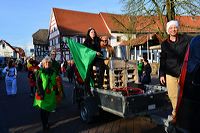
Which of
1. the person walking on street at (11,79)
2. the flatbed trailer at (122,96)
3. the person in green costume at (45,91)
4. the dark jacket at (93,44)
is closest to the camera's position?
the flatbed trailer at (122,96)

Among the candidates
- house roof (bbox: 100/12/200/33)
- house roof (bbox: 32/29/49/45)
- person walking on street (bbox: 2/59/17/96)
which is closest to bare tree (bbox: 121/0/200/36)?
house roof (bbox: 100/12/200/33)

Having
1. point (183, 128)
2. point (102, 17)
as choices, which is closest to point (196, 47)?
point (183, 128)

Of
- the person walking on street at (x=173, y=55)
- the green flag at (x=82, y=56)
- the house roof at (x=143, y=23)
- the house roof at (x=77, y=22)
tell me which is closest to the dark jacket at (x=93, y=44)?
the green flag at (x=82, y=56)

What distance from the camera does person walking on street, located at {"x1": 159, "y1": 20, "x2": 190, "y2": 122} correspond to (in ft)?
21.5

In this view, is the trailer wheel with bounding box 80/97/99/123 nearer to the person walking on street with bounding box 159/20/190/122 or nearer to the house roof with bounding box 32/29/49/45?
the person walking on street with bounding box 159/20/190/122

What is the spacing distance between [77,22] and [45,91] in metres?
58.6

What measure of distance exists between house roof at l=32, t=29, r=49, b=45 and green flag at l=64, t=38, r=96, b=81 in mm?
77575

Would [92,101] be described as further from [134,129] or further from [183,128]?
[183,128]

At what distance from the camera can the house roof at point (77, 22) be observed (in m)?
63.7

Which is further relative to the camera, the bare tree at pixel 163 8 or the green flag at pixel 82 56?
the bare tree at pixel 163 8

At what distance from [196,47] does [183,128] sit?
2.95 feet

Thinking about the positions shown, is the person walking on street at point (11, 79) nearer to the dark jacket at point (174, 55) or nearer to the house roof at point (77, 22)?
the dark jacket at point (174, 55)

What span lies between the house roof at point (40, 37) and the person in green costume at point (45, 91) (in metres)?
78.3

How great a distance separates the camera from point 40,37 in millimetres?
88625
